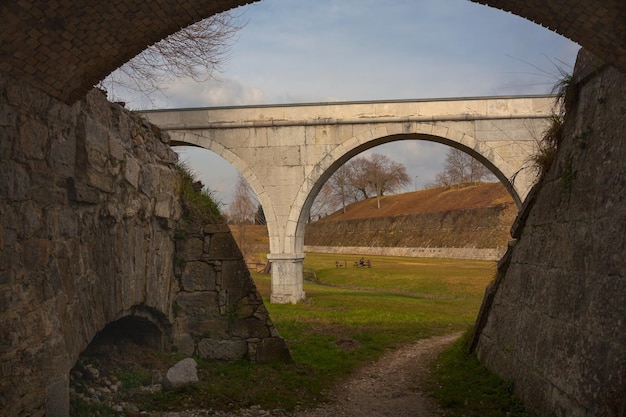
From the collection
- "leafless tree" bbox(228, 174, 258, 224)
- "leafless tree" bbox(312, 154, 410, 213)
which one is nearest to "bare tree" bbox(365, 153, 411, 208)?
"leafless tree" bbox(312, 154, 410, 213)

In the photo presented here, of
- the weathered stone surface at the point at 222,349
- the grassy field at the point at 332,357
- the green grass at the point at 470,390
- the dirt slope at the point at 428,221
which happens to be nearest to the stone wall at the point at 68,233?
the weathered stone surface at the point at 222,349

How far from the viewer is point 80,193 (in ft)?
15.0

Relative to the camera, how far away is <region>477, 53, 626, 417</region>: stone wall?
4473 millimetres

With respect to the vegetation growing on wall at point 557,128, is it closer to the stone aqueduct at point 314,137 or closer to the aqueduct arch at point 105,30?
the aqueduct arch at point 105,30

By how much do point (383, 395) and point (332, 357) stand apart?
1910 mm

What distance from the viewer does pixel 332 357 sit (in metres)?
8.91

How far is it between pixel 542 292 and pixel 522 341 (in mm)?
632

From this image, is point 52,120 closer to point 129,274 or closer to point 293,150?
point 129,274

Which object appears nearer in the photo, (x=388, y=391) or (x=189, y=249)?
(x=388, y=391)

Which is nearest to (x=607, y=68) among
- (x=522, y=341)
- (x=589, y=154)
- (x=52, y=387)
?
(x=589, y=154)

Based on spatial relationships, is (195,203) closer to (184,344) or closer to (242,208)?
(184,344)

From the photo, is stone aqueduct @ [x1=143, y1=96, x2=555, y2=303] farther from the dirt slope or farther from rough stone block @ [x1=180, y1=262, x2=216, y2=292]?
the dirt slope

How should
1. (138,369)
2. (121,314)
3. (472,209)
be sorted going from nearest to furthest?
1. (121,314)
2. (138,369)
3. (472,209)

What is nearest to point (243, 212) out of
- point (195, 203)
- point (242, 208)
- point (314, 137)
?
point (242, 208)
